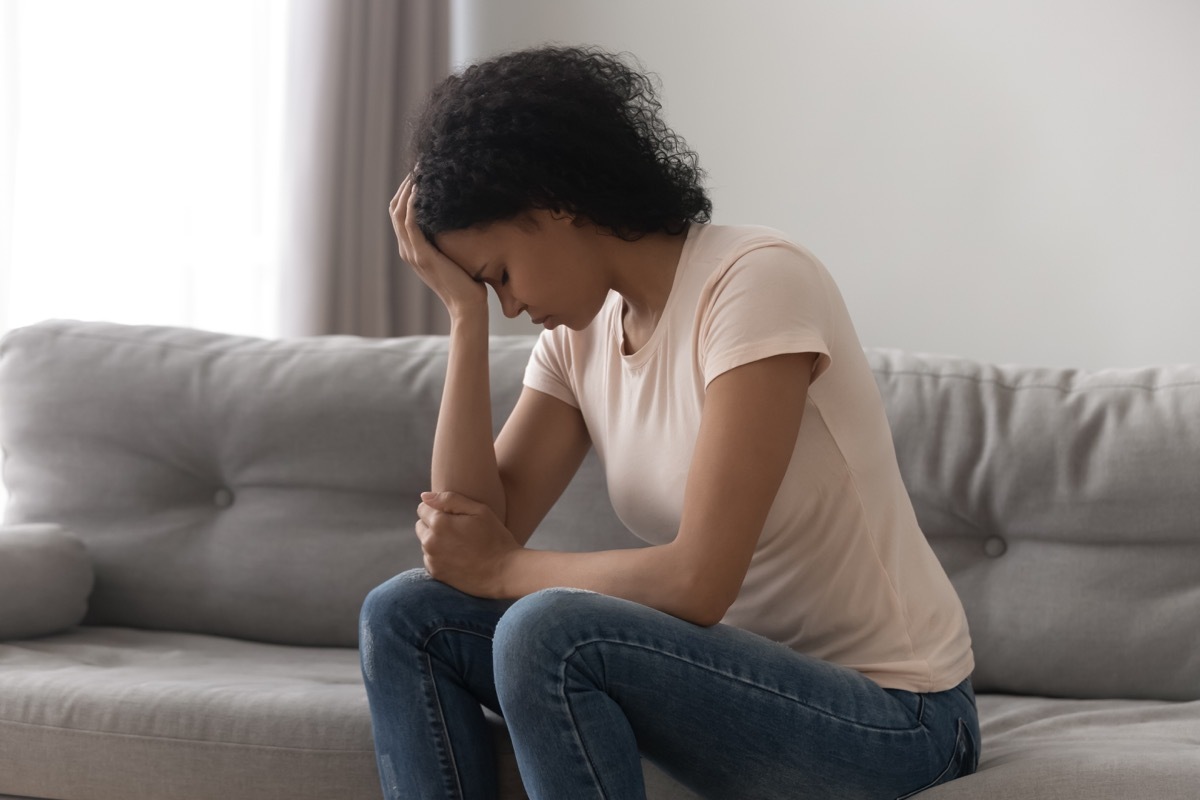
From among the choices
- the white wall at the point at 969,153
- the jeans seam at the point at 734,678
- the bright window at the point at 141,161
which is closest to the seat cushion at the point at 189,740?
the jeans seam at the point at 734,678

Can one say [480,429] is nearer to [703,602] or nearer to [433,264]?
[433,264]

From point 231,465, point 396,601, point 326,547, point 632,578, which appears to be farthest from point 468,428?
point 231,465

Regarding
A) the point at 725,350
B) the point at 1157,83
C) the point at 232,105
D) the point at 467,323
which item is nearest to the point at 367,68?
the point at 232,105

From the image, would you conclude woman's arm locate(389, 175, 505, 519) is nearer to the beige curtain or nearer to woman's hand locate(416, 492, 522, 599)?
woman's hand locate(416, 492, 522, 599)

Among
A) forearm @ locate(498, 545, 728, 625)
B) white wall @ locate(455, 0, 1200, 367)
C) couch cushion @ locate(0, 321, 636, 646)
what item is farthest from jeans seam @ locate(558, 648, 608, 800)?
white wall @ locate(455, 0, 1200, 367)

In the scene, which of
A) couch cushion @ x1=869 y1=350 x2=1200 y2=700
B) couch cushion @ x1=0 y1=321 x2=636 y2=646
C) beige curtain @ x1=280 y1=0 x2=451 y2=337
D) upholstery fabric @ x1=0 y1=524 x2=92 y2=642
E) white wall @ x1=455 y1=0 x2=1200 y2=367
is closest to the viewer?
couch cushion @ x1=869 y1=350 x2=1200 y2=700

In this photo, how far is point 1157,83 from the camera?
84.0 inches

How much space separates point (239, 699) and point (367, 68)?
163 cm

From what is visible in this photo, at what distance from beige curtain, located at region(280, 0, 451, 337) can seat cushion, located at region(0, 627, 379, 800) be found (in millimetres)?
1201

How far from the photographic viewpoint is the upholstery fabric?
1.69m

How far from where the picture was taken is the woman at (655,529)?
103 centimetres

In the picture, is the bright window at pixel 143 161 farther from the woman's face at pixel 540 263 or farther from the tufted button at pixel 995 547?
the tufted button at pixel 995 547

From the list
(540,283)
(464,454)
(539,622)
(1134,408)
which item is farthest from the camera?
(1134,408)

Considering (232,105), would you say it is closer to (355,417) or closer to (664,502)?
(355,417)
